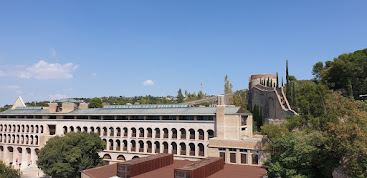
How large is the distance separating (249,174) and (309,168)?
9.62 m

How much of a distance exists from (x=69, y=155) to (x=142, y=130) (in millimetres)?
18202

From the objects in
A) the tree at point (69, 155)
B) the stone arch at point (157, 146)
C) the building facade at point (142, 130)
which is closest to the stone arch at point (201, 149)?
the building facade at point (142, 130)

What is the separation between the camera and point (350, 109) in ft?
95.7

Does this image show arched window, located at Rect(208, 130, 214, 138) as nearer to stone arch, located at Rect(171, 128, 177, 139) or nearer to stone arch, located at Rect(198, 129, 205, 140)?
stone arch, located at Rect(198, 129, 205, 140)

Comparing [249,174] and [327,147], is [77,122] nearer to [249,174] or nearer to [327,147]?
[249,174]

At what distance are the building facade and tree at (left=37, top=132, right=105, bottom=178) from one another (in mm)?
10846

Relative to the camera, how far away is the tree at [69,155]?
4769 cm

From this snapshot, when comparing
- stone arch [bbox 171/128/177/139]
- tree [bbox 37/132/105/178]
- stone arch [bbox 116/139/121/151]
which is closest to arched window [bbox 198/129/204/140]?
stone arch [bbox 171/128/177/139]

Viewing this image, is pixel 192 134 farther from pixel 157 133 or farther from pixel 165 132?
pixel 157 133

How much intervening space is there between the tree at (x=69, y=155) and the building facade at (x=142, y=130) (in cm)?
1085

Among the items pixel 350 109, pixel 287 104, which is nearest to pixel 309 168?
pixel 350 109

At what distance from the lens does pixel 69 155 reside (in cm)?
4822

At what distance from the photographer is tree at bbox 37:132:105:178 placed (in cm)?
4769

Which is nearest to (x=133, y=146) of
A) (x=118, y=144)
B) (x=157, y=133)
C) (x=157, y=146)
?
(x=118, y=144)
